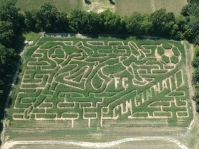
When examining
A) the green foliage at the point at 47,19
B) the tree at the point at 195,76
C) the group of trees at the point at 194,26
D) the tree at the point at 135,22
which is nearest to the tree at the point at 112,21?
the tree at the point at 135,22

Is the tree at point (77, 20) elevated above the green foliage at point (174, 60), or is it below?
above

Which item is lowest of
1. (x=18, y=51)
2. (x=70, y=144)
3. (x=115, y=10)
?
(x=70, y=144)

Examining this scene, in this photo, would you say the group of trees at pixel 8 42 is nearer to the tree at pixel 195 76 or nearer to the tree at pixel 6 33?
the tree at pixel 6 33

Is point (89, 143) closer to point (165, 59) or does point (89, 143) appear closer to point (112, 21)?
point (165, 59)

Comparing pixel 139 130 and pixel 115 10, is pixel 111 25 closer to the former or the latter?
pixel 115 10

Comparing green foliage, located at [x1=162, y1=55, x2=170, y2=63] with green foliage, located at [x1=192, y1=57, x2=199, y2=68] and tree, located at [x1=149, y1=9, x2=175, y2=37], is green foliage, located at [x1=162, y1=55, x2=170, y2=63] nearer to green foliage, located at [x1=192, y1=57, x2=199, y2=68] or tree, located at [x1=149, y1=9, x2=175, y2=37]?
green foliage, located at [x1=192, y1=57, x2=199, y2=68]

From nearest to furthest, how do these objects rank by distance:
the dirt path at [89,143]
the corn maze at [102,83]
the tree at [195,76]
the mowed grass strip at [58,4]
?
the dirt path at [89,143], the corn maze at [102,83], the tree at [195,76], the mowed grass strip at [58,4]

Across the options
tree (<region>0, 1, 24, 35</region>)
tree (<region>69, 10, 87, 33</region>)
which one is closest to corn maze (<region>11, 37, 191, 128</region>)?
tree (<region>69, 10, 87, 33</region>)

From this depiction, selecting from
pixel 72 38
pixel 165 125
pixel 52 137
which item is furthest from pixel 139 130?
pixel 72 38
